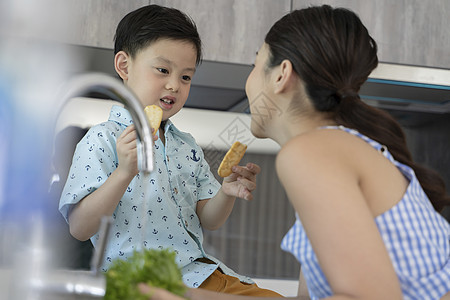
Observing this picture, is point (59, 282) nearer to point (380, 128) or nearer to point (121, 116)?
point (380, 128)

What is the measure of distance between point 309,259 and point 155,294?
0.32m

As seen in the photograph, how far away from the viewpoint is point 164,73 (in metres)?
1.54

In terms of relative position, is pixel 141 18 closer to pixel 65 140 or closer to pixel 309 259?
pixel 65 140

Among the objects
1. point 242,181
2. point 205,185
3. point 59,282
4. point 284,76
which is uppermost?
point 284,76

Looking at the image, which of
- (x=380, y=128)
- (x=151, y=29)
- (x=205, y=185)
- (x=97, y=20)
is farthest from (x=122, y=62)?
(x=380, y=128)

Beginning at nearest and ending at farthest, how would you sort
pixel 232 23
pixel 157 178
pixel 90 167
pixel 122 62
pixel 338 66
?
pixel 338 66 → pixel 90 167 → pixel 157 178 → pixel 122 62 → pixel 232 23

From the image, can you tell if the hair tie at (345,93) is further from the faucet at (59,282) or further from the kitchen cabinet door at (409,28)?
the kitchen cabinet door at (409,28)

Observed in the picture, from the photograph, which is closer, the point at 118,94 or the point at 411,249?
the point at 118,94

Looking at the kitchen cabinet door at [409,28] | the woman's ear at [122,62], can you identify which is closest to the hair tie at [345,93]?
the woman's ear at [122,62]

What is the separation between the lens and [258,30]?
7.43 ft

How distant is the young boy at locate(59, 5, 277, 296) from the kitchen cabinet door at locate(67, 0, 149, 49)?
1.39ft

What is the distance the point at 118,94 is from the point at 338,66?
0.48 m

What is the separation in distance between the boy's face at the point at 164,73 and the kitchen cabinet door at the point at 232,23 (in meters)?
0.61

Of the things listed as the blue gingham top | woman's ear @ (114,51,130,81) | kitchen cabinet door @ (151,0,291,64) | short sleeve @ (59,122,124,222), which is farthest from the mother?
kitchen cabinet door @ (151,0,291,64)
